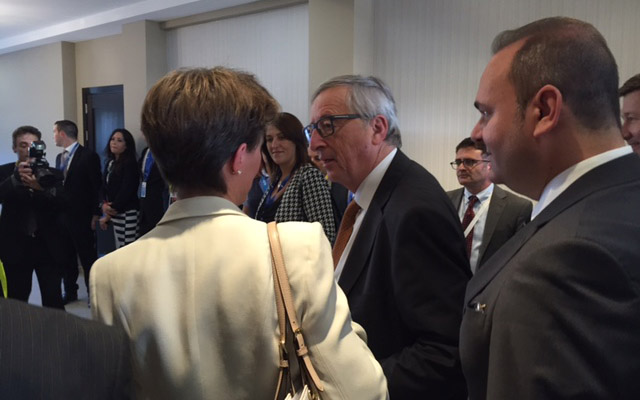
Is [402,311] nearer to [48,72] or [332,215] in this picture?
[332,215]

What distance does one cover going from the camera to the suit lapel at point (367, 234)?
4.50 feet

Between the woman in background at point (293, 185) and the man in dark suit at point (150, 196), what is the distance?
9.03 feet

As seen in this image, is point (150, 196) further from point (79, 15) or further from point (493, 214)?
point (493, 214)

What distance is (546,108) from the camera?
0.87 meters

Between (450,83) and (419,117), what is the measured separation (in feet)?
1.18

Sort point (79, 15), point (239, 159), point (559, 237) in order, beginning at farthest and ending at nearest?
point (79, 15) → point (239, 159) → point (559, 237)

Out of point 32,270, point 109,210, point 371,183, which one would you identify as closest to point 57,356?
point 371,183

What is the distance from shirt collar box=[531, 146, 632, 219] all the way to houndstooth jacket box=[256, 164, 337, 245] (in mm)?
1606

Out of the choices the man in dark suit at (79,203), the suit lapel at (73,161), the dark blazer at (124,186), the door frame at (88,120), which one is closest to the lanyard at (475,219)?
the dark blazer at (124,186)

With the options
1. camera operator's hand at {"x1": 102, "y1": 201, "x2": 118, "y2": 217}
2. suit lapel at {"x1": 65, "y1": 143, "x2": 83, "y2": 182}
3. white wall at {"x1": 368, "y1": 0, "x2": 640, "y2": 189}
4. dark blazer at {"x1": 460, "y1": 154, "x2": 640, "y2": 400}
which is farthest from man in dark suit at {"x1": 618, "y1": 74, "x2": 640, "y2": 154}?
suit lapel at {"x1": 65, "y1": 143, "x2": 83, "y2": 182}

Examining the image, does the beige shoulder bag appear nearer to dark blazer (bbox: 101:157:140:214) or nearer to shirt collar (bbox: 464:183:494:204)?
shirt collar (bbox: 464:183:494:204)

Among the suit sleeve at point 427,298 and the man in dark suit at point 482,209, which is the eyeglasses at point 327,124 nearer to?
the suit sleeve at point 427,298

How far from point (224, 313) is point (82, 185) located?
481 centimetres

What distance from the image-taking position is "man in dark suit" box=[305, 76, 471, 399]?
1230mm
